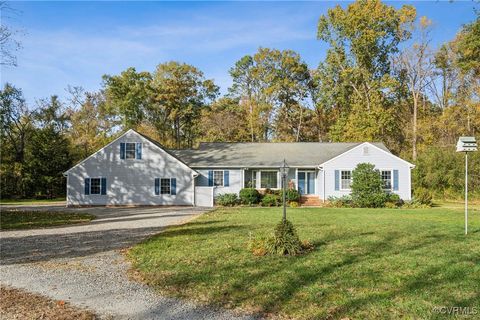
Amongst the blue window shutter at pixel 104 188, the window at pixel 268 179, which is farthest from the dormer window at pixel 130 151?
the window at pixel 268 179

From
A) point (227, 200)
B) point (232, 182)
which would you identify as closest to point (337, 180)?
point (232, 182)

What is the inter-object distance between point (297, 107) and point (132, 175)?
916 inches

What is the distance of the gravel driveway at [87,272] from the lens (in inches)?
209

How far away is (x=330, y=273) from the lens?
272 inches

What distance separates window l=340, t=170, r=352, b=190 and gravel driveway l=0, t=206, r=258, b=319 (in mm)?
15407

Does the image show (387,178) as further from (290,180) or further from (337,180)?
(290,180)

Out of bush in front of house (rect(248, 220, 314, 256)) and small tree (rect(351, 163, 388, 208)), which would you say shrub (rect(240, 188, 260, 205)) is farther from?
bush in front of house (rect(248, 220, 314, 256))

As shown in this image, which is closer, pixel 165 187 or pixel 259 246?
pixel 259 246

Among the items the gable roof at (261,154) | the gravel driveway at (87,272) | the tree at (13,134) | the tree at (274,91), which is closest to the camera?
the gravel driveway at (87,272)

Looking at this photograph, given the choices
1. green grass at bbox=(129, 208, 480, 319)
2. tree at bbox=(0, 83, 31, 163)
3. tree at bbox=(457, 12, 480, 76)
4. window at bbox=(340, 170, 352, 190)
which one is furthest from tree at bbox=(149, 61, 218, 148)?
green grass at bbox=(129, 208, 480, 319)

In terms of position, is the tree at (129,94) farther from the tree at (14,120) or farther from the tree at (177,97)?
the tree at (14,120)

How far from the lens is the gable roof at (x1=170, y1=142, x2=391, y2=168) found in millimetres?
26875

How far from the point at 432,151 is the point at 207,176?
654 inches

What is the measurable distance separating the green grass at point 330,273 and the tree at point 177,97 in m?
33.6
